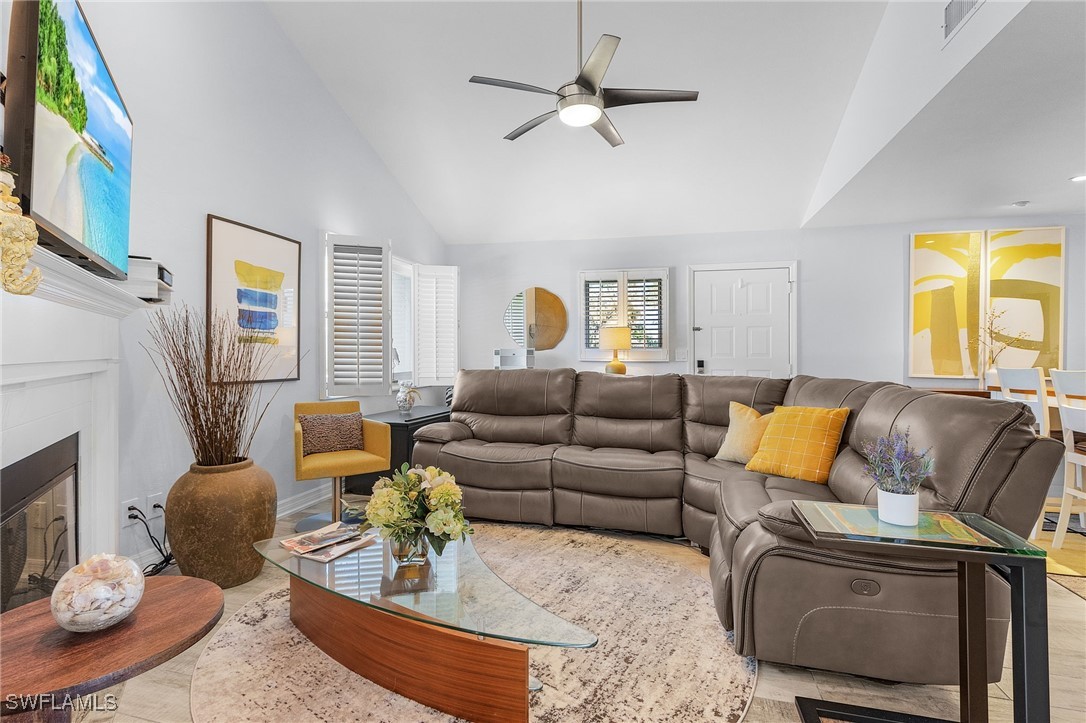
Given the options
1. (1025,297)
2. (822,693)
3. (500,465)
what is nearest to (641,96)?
(500,465)

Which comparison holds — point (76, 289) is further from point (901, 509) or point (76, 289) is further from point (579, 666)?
point (901, 509)

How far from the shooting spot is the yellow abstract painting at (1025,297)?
472 centimetres

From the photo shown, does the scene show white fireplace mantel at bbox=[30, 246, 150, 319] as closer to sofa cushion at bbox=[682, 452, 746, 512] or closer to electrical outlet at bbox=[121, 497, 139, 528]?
electrical outlet at bbox=[121, 497, 139, 528]

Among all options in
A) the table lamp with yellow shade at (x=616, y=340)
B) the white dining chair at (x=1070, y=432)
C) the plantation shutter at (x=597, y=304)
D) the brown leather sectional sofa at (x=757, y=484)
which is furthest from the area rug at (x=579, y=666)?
the plantation shutter at (x=597, y=304)

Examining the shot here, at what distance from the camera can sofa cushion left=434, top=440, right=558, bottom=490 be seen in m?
3.42

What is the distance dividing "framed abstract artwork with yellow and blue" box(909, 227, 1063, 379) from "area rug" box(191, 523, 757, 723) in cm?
396

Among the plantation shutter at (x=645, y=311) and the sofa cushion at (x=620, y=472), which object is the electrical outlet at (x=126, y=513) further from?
the plantation shutter at (x=645, y=311)

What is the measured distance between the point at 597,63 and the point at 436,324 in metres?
3.57

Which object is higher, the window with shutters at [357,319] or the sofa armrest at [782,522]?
the window with shutters at [357,319]

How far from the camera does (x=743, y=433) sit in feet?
10.6

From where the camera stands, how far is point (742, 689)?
177 centimetres

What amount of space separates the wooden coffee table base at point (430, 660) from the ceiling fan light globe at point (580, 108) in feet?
8.37

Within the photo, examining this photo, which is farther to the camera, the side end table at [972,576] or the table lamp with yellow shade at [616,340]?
the table lamp with yellow shade at [616,340]

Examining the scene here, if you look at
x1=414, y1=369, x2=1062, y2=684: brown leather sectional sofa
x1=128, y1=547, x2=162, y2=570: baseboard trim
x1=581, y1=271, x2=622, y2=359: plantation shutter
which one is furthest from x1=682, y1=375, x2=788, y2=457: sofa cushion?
x1=128, y1=547, x2=162, y2=570: baseboard trim
